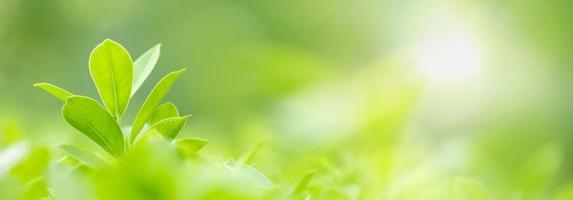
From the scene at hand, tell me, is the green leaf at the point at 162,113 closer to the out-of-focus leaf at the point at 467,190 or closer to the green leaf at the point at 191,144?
the green leaf at the point at 191,144

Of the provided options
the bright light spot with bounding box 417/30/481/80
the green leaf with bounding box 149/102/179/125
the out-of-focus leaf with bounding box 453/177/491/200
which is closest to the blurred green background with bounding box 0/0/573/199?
the bright light spot with bounding box 417/30/481/80

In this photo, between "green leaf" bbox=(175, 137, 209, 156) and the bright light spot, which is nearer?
"green leaf" bbox=(175, 137, 209, 156)

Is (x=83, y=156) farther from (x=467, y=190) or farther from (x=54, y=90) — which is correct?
(x=467, y=190)

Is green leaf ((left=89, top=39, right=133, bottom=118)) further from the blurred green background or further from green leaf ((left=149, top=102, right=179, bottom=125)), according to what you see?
the blurred green background

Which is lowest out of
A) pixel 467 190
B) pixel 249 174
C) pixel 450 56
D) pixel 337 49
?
pixel 249 174

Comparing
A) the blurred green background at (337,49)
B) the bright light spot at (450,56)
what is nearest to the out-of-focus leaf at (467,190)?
the blurred green background at (337,49)

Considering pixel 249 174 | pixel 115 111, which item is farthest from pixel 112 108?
pixel 249 174

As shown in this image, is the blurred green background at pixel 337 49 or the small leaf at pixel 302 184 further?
the blurred green background at pixel 337 49
